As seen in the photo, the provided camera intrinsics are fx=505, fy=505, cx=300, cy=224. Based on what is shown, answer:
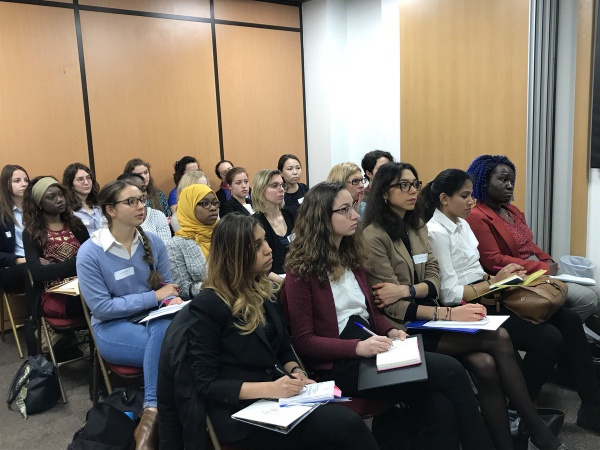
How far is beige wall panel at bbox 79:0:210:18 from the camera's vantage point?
5.09 metres

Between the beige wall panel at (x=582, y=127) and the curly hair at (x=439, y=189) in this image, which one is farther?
the beige wall panel at (x=582, y=127)

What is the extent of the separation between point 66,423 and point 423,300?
2.10 m

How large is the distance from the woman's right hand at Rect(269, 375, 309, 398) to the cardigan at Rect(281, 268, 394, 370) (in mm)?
348

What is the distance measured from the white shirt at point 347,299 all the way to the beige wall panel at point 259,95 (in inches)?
164

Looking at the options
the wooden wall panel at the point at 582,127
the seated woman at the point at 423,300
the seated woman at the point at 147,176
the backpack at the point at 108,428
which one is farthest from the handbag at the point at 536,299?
the seated woman at the point at 147,176

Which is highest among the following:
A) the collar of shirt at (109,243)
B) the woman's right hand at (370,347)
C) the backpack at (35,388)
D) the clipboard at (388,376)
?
the collar of shirt at (109,243)

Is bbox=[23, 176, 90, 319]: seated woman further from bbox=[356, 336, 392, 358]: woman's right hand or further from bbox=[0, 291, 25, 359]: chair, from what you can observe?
bbox=[356, 336, 392, 358]: woman's right hand

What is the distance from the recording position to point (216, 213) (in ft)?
10.3

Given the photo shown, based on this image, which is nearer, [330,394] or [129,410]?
[330,394]

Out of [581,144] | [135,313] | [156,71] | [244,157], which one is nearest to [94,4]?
[156,71]

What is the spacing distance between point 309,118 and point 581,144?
352 cm

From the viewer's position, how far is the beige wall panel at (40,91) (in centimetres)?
455

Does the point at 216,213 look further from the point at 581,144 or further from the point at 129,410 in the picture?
the point at 581,144

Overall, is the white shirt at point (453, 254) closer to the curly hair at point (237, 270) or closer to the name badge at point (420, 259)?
the name badge at point (420, 259)
